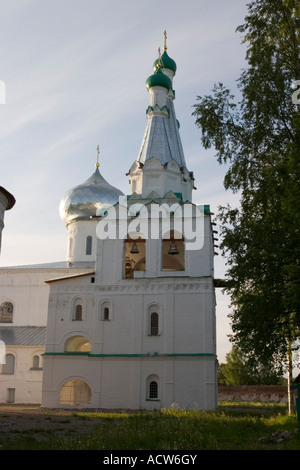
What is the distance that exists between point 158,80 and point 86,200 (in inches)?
315

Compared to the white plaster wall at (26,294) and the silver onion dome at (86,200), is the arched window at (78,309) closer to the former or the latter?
the white plaster wall at (26,294)

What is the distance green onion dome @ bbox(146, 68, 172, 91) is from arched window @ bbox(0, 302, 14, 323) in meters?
13.6

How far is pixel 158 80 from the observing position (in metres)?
26.1

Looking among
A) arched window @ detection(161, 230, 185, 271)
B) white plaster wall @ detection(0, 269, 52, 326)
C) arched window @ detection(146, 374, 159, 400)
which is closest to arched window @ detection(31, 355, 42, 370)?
white plaster wall @ detection(0, 269, 52, 326)

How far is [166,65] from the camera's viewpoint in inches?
1109

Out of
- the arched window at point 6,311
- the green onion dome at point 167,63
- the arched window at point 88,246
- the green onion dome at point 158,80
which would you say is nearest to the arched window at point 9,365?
the arched window at point 6,311

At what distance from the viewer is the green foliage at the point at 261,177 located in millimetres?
12984

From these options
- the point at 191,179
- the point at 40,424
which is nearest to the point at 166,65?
the point at 191,179

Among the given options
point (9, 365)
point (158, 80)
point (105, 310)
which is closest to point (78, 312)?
point (105, 310)

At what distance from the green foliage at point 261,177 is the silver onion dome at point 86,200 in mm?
16079

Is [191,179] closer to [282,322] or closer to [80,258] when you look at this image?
[80,258]

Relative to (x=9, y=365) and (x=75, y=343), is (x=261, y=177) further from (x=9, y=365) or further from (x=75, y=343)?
(x=9, y=365)

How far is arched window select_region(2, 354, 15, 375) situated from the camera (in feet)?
84.3

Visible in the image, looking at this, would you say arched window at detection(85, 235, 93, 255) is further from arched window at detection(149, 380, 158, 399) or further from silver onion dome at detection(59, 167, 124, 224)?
arched window at detection(149, 380, 158, 399)
